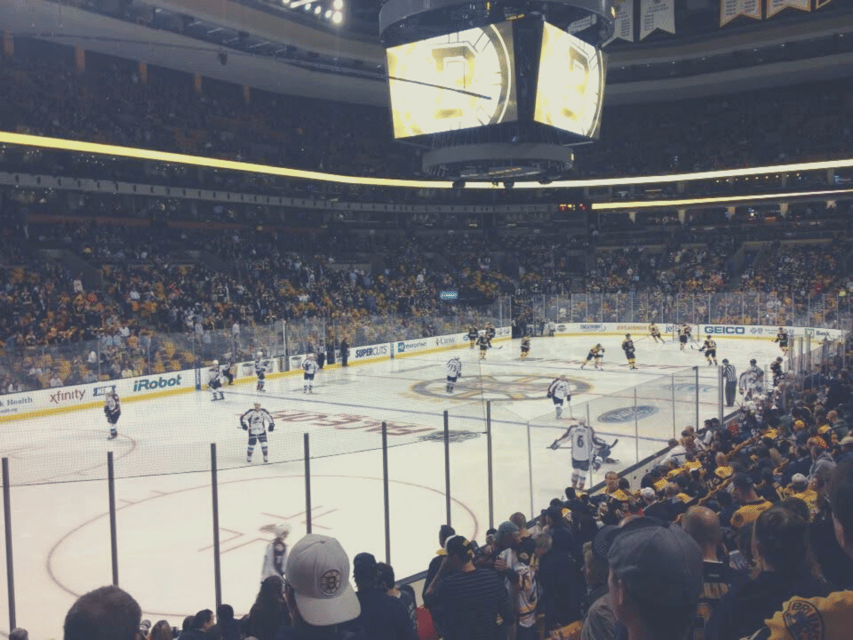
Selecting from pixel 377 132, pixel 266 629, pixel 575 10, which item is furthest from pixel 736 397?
pixel 377 132

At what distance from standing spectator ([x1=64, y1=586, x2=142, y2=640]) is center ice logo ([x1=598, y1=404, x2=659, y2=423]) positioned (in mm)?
11024

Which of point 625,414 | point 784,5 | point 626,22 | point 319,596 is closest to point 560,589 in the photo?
point 319,596

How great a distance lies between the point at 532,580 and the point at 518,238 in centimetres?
4495

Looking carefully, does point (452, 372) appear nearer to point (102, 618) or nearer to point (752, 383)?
point (752, 383)

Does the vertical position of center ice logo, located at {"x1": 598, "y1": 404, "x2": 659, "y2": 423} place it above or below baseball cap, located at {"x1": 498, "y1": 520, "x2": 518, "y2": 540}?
below

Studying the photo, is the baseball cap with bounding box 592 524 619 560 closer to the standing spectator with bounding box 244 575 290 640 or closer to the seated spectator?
the seated spectator

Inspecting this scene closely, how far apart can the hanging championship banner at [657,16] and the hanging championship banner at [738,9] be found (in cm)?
255

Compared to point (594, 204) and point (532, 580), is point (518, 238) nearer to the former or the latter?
point (594, 204)

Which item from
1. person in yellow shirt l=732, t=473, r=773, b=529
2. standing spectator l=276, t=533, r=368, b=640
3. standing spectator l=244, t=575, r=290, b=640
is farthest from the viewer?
person in yellow shirt l=732, t=473, r=773, b=529

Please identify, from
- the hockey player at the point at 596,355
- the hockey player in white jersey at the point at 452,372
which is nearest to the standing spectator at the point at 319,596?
the hockey player in white jersey at the point at 452,372

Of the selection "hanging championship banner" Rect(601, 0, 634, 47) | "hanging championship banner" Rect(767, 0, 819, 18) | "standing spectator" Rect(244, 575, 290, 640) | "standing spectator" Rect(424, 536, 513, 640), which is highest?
"hanging championship banner" Rect(601, 0, 634, 47)

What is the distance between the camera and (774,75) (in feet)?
139

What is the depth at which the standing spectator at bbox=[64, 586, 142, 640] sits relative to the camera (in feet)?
6.31

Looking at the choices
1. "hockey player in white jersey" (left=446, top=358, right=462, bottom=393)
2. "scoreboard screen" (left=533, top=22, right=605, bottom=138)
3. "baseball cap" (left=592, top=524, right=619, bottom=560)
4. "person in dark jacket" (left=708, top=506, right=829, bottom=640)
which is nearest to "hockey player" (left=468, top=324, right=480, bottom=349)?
"hockey player in white jersey" (left=446, top=358, right=462, bottom=393)
